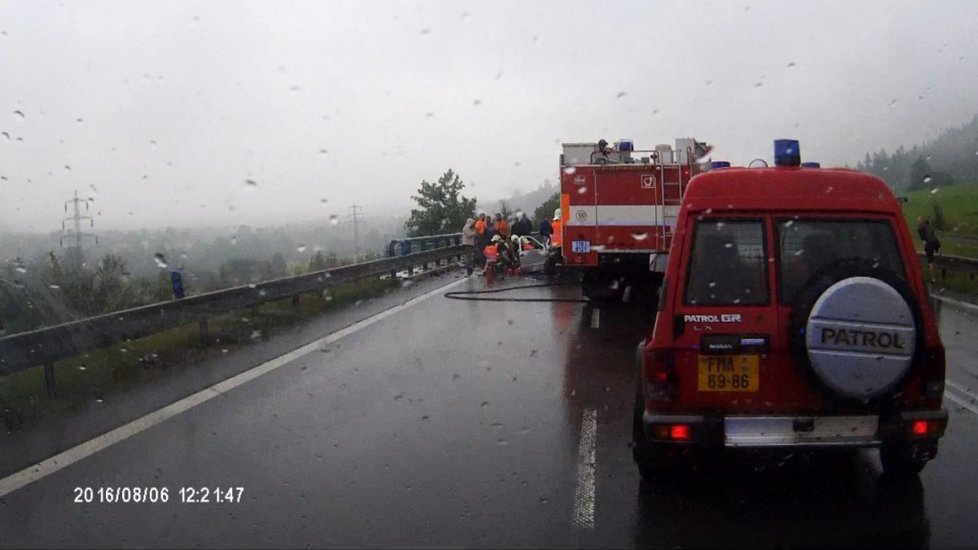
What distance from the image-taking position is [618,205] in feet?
58.0

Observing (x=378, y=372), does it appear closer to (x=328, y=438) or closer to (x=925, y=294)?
(x=328, y=438)

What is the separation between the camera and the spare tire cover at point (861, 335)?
515cm

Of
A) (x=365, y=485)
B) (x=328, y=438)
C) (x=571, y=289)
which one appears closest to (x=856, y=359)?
(x=365, y=485)

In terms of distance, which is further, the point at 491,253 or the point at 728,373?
the point at 491,253

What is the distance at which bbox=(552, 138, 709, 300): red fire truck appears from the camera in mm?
17547

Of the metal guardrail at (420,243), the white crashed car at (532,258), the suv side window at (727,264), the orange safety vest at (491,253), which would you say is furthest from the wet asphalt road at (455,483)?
the metal guardrail at (420,243)

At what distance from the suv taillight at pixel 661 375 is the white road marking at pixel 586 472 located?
29.9 inches

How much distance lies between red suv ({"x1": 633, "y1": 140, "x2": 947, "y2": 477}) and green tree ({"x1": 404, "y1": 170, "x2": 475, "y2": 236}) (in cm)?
2622

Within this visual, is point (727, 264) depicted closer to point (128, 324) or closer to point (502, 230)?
point (128, 324)

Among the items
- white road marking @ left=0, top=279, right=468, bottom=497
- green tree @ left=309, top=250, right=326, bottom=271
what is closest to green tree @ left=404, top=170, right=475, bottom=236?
green tree @ left=309, top=250, right=326, bottom=271
